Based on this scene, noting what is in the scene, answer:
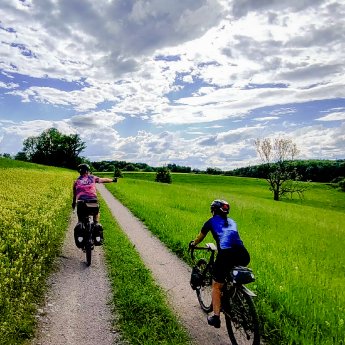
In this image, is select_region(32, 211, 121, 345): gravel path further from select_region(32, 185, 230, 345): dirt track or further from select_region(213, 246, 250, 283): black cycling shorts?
select_region(213, 246, 250, 283): black cycling shorts

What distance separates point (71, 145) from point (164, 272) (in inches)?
4875

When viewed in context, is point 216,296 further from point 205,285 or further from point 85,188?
point 85,188

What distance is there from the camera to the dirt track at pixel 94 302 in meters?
6.43

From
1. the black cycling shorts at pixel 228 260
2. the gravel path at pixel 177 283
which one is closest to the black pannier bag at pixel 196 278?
the gravel path at pixel 177 283

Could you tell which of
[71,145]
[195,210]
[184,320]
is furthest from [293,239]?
[71,145]

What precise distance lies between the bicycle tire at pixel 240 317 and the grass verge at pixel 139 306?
0.89 m

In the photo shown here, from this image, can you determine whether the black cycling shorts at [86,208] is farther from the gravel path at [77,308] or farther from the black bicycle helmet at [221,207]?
the black bicycle helmet at [221,207]

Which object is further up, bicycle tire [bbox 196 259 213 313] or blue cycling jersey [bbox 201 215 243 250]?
blue cycling jersey [bbox 201 215 243 250]

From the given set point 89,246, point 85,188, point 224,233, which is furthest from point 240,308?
point 85,188

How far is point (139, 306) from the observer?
750cm

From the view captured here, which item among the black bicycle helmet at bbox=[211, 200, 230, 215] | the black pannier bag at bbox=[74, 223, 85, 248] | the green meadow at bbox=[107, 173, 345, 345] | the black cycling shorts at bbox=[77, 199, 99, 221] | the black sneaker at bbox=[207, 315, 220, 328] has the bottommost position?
the green meadow at bbox=[107, 173, 345, 345]

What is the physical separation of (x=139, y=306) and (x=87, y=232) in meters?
3.78

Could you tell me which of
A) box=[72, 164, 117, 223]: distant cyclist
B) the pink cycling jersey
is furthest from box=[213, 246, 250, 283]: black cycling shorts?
the pink cycling jersey

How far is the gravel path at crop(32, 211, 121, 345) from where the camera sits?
6357 millimetres
